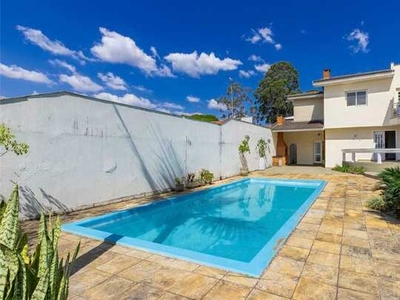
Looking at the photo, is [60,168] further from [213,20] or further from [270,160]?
[213,20]

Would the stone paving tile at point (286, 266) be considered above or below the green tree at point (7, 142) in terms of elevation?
below

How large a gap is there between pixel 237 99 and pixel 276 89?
10547 mm

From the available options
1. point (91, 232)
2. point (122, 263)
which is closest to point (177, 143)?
point (91, 232)

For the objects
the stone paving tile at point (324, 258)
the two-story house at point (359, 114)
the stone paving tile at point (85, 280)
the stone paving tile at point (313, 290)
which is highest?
the two-story house at point (359, 114)

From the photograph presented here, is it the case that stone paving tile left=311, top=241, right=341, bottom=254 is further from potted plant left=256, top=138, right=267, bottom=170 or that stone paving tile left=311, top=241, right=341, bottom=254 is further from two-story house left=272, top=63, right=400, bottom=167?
potted plant left=256, top=138, right=267, bottom=170

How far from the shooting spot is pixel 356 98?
2081 cm

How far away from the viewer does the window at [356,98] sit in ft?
67.4

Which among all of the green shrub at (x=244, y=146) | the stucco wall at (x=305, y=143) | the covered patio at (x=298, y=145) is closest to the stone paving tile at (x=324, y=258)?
the green shrub at (x=244, y=146)

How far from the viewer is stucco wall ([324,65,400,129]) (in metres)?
19.5

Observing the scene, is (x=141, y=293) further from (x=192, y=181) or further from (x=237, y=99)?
(x=237, y=99)

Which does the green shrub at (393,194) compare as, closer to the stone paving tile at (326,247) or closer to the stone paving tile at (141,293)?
the stone paving tile at (326,247)

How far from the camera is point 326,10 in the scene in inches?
782

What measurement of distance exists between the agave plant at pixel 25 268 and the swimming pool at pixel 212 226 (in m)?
2.88

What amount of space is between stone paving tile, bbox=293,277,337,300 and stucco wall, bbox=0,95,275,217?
697cm
